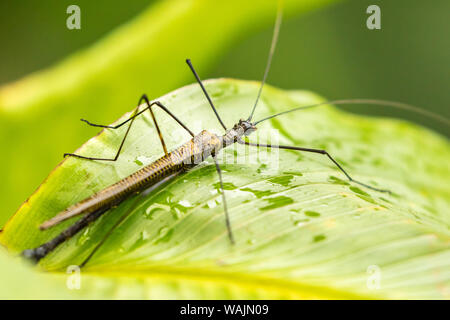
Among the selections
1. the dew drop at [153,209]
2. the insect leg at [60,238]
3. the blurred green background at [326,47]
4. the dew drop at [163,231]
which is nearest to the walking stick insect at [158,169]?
the insect leg at [60,238]

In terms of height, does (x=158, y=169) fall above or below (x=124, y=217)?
above

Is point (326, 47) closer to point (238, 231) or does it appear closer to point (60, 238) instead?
point (238, 231)

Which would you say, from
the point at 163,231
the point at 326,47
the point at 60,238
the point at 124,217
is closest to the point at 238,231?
the point at 163,231

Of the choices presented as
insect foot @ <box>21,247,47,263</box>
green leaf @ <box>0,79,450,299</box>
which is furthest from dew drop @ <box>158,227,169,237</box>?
insect foot @ <box>21,247,47,263</box>

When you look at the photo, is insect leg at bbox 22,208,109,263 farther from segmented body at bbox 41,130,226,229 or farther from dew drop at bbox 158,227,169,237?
dew drop at bbox 158,227,169,237

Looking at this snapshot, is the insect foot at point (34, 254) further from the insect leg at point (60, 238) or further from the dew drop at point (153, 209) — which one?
the dew drop at point (153, 209)
